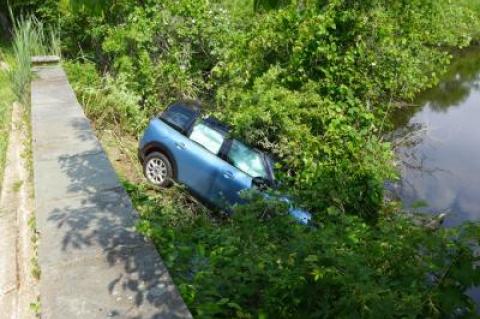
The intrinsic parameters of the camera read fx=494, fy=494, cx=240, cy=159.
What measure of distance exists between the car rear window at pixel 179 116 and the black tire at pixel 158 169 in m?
0.55

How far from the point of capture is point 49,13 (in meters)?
12.7

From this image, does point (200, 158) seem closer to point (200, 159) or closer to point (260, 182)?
point (200, 159)

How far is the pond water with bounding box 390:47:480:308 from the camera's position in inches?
424

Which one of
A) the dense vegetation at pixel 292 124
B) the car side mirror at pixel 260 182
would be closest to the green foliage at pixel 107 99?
the dense vegetation at pixel 292 124

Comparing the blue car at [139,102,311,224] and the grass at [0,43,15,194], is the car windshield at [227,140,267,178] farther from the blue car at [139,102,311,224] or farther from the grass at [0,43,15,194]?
the grass at [0,43,15,194]

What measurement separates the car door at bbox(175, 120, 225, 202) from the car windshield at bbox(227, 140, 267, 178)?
0.69 ft

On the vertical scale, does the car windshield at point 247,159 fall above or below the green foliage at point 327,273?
below

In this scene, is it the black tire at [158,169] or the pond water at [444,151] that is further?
the pond water at [444,151]

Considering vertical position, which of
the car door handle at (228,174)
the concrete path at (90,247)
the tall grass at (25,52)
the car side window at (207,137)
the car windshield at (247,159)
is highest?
the tall grass at (25,52)

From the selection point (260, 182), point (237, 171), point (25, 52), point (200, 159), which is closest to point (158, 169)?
point (200, 159)

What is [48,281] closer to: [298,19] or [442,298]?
[442,298]

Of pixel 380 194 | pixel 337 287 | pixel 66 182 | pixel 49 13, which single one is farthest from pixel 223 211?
pixel 49 13

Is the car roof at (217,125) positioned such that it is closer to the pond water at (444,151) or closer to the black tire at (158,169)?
the black tire at (158,169)

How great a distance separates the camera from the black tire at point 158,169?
786 cm
